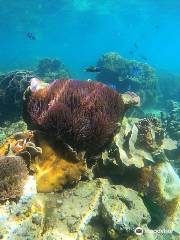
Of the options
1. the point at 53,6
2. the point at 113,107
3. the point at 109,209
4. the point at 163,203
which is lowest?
the point at 163,203

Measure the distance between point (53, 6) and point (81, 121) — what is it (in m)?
45.6

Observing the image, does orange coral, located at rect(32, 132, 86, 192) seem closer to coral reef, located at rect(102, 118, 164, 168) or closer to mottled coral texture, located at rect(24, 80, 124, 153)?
mottled coral texture, located at rect(24, 80, 124, 153)

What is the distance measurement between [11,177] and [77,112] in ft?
4.23

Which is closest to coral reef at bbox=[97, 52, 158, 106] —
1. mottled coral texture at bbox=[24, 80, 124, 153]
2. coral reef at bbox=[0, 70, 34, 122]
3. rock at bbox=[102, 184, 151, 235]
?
coral reef at bbox=[0, 70, 34, 122]

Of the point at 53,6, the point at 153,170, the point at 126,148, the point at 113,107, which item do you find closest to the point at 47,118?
the point at 113,107

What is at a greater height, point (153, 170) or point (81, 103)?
point (81, 103)

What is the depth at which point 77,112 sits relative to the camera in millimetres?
4211

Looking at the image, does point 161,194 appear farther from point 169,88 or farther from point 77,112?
point 169,88

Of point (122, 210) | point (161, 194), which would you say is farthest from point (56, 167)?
point (161, 194)

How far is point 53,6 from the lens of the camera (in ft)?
151

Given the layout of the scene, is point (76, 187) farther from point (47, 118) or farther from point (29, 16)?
point (29, 16)

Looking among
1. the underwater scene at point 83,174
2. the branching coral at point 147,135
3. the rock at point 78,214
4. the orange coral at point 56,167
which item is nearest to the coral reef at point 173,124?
the branching coral at point 147,135

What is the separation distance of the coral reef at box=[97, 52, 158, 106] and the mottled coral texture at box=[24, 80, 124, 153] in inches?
570

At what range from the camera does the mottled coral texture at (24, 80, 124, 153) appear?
418 centimetres
